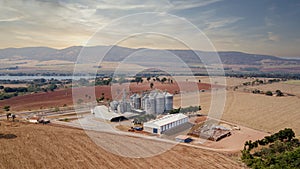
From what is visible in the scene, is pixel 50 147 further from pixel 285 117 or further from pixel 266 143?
pixel 285 117

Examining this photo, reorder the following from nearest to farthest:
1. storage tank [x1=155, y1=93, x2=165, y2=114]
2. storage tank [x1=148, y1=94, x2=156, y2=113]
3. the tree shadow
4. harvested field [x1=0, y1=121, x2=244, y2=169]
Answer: harvested field [x1=0, y1=121, x2=244, y2=169]
the tree shadow
storage tank [x1=148, y1=94, x2=156, y2=113]
storage tank [x1=155, y1=93, x2=165, y2=114]

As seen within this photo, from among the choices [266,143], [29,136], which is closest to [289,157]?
[266,143]

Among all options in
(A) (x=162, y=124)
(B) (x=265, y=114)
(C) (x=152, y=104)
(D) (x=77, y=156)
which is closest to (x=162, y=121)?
(A) (x=162, y=124)

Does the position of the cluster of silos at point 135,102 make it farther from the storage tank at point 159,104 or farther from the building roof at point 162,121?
the building roof at point 162,121

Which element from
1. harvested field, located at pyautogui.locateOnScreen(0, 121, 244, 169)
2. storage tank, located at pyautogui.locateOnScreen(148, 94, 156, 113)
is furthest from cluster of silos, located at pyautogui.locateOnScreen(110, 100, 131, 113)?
harvested field, located at pyautogui.locateOnScreen(0, 121, 244, 169)

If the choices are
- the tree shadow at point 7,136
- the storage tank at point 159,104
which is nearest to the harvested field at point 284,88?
the storage tank at point 159,104

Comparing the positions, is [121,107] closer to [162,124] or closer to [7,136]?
[162,124]

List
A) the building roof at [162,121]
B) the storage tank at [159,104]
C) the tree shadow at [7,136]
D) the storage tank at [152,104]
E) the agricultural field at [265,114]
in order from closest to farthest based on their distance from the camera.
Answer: the tree shadow at [7,136] → the building roof at [162,121] → the agricultural field at [265,114] → the storage tank at [152,104] → the storage tank at [159,104]

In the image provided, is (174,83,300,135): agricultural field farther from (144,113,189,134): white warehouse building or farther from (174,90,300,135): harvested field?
(144,113,189,134): white warehouse building
